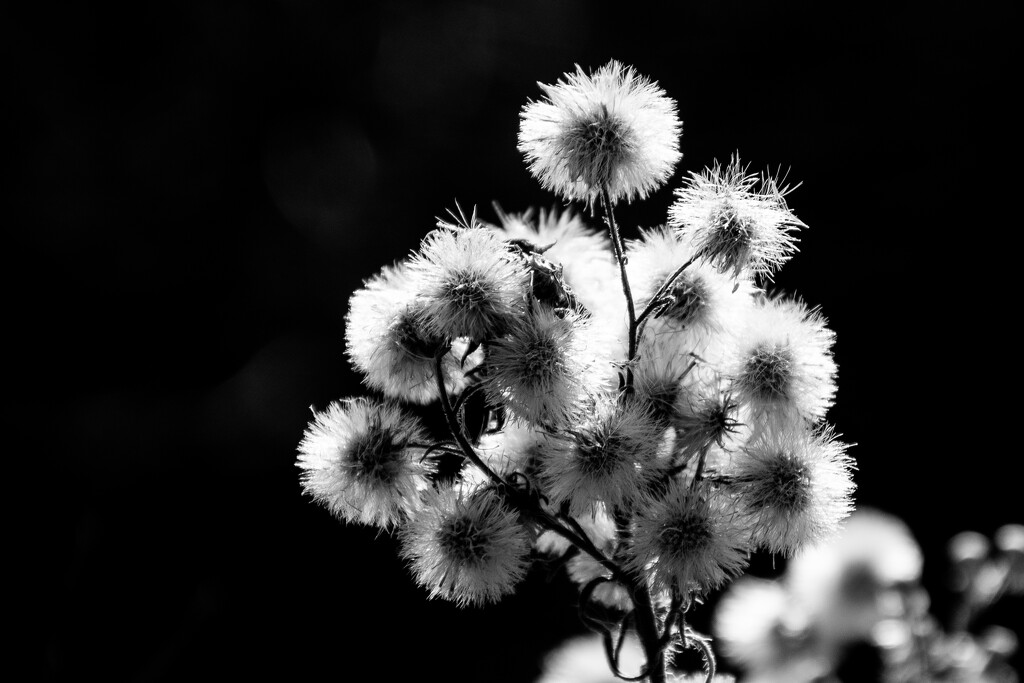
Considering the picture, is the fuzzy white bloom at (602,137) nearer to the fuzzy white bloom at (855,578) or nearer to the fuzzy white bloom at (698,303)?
the fuzzy white bloom at (698,303)

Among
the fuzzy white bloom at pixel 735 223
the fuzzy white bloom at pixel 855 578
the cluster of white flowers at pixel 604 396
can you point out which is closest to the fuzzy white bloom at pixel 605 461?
the cluster of white flowers at pixel 604 396

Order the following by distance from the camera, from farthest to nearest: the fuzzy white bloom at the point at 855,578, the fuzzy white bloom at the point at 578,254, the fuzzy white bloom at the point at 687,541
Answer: the fuzzy white bloom at the point at 855,578
the fuzzy white bloom at the point at 578,254
the fuzzy white bloom at the point at 687,541

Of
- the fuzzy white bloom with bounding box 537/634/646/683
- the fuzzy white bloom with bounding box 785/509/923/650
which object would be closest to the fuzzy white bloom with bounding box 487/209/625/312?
the fuzzy white bloom with bounding box 537/634/646/683

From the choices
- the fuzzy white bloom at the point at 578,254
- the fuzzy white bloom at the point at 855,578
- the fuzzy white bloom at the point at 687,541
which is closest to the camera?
the fuzzy white bloom at the point at 687,541

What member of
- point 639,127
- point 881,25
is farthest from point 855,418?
point 639,127

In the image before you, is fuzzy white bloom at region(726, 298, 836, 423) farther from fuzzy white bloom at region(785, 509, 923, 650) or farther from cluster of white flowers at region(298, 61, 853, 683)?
fuzzy white bloom at region(785, 509, 923, 650)

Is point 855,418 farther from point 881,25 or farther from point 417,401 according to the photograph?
point 417,401

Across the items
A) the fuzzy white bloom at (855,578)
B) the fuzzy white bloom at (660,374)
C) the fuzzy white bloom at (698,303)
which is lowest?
the fuzzy white bloom at (660,374)
